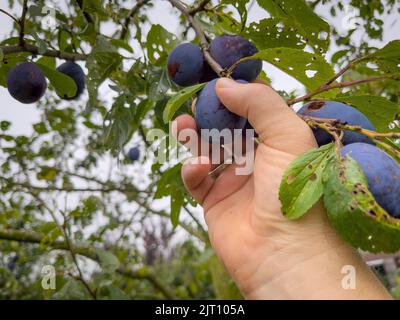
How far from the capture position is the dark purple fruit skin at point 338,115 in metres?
0.70

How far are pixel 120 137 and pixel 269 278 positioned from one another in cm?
64

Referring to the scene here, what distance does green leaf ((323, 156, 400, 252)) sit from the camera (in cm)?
54

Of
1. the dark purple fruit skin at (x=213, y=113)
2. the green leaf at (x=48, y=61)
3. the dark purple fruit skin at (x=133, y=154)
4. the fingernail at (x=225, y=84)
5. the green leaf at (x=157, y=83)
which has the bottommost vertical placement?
the dark purple fruit skin at (x=213, y=113)

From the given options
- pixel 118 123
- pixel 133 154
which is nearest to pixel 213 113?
pixel 118 123

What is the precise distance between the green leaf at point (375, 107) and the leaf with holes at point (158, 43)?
2.04 ft

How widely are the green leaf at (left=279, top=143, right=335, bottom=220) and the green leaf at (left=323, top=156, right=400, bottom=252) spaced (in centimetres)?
3

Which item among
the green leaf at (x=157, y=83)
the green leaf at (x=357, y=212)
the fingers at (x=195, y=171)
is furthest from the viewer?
the green leaf at (x=157, y=83)

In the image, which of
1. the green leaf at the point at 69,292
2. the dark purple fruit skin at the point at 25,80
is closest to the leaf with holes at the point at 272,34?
the dark purple fruit skin at the point at 25,80

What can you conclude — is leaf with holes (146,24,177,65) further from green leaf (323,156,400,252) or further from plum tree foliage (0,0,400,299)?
green leaf (323,156,400,252)

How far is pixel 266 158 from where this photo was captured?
80 cm

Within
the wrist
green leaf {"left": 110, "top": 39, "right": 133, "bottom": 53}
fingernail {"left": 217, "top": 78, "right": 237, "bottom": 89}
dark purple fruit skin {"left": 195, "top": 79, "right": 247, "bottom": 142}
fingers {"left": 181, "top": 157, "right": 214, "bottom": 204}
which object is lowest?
the wrist

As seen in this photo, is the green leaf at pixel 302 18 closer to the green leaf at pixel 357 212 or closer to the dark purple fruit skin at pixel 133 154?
the green leaf at pixel 357 212

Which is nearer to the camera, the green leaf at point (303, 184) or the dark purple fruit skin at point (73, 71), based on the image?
the green leaf at point (303, 184)

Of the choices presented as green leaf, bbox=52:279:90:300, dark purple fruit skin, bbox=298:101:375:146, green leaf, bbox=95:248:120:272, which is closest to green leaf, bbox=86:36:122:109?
dark purple fruit skin, bbox=298:101:375:146
